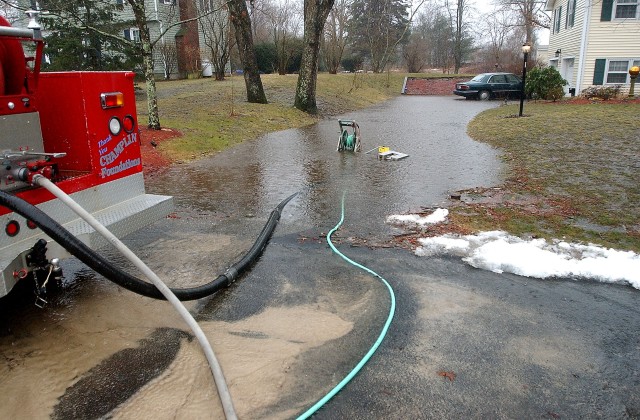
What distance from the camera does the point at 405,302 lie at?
13.3ft

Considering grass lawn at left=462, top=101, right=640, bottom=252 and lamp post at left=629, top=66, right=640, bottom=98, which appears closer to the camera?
grass lawn at left=462, top=101, right=640, bottom=252

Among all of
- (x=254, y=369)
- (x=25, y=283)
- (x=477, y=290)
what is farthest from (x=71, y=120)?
(x=477, y=290)

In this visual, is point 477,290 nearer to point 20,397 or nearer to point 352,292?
point 352,292

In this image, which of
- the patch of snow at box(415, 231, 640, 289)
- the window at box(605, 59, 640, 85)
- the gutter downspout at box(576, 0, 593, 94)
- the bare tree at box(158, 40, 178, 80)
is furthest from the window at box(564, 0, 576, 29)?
the patch of snow at box(415, 231, 640, 289)

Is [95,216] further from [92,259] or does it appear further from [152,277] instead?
[152,277]

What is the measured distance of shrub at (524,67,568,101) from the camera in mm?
23266

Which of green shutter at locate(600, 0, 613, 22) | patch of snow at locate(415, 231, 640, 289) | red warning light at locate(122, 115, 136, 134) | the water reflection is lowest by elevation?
patch of snow at locate(415, 231, 640, 289)

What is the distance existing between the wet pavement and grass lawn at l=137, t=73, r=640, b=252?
1505mm

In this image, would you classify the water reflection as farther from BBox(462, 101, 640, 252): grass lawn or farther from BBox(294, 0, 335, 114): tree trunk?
BBox(294, 0, 335, 114): tree trunk

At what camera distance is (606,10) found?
75.5ft

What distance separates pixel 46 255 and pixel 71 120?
111 cm

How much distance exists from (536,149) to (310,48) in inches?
371

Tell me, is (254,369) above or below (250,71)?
below

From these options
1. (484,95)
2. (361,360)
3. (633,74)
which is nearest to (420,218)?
(361,360)
